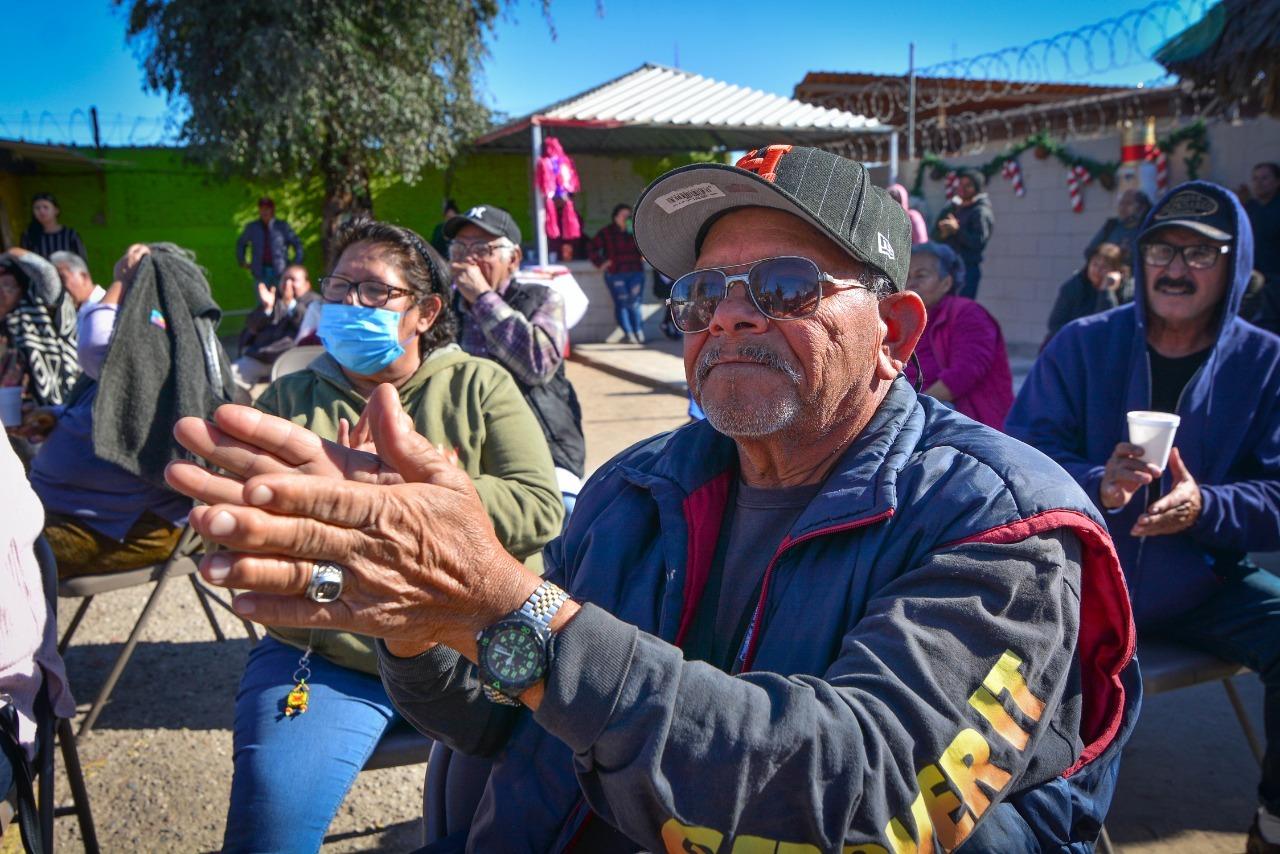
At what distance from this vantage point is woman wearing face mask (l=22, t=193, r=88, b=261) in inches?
526

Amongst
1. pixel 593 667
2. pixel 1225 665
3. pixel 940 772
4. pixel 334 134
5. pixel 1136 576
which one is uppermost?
pixel 334 134

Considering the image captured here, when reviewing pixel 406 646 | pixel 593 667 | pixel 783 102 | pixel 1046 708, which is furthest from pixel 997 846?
pixel 783 102

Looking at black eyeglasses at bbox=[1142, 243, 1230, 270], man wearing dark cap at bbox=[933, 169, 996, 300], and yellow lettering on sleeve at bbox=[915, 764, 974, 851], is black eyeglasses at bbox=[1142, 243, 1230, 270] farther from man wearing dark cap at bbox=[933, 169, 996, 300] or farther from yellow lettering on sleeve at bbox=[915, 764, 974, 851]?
man wearing dark cap at bbox=[933, 169, 996, 300]

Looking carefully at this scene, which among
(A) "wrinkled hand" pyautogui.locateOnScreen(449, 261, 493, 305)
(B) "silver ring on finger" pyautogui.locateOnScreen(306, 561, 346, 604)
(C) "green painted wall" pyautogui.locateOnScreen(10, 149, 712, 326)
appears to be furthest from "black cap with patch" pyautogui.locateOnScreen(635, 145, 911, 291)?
(C) "green painted wall" pyautogui.locateOnScreen(10, 149, 712, 326)

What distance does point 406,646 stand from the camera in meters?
1.53

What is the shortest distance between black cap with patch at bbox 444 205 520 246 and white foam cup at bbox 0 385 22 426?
197cm

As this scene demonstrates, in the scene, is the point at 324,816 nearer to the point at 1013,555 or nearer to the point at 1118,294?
the point at 1013,555

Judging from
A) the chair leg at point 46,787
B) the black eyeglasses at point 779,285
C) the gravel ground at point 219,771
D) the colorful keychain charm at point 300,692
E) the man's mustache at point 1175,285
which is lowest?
the gravel ground at point 219,771

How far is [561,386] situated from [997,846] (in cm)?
298

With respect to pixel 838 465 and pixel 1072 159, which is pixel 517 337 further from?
pixel 1072 159

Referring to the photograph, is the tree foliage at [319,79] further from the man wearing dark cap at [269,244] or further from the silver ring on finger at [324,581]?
the silver ring on finger at [324,581]

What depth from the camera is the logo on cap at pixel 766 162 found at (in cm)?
167

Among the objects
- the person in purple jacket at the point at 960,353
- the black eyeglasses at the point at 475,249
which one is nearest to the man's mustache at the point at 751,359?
the black eyeglasses at the point at 475,249

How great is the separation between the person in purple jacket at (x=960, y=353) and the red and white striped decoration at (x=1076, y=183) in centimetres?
848
